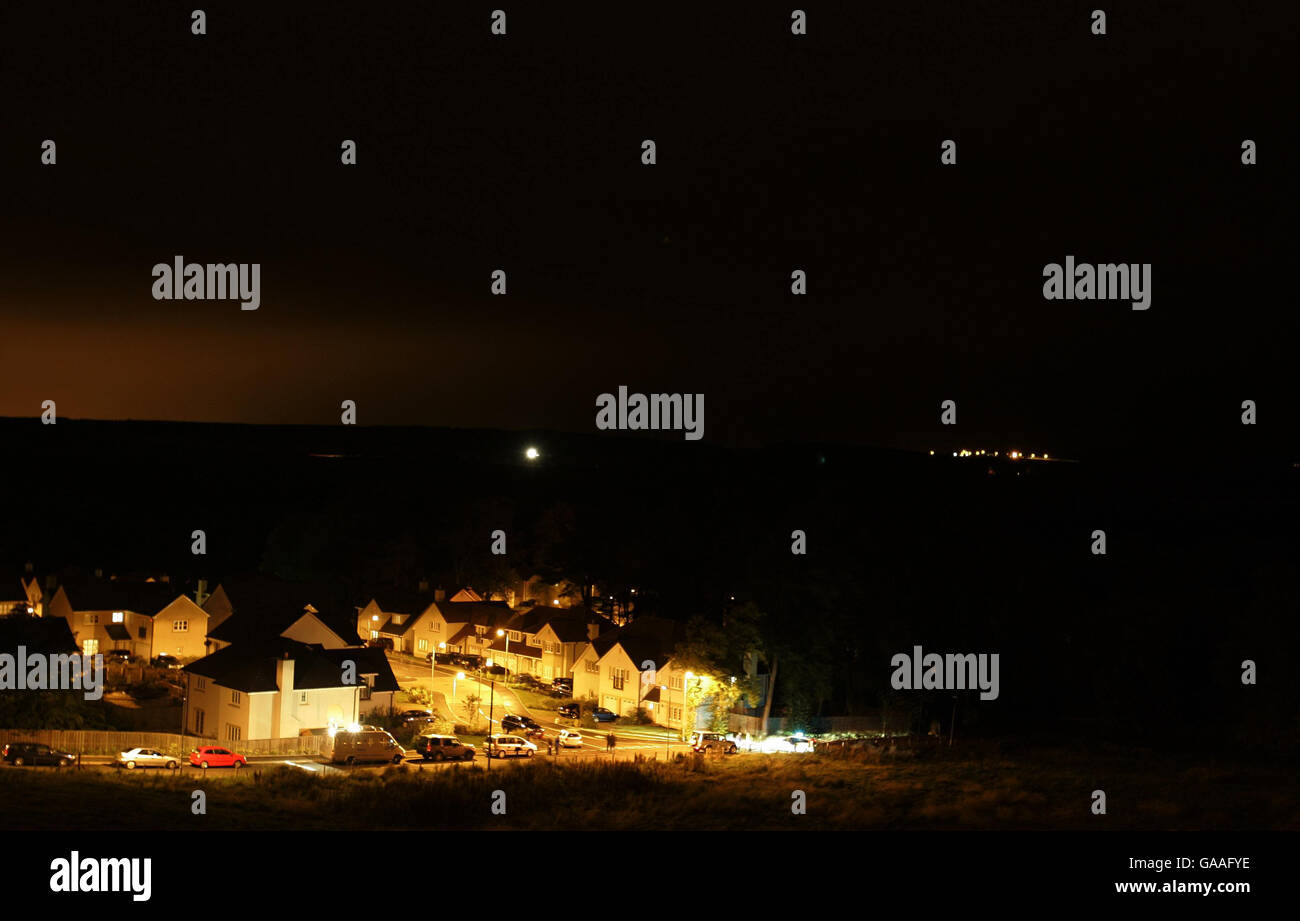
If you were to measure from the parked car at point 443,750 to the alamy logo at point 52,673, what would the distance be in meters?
8.71

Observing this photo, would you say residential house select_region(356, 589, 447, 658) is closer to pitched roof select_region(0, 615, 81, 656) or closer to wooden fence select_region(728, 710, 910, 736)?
pitched roof select_region(0, 615, 81, 656)

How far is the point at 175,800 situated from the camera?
17.2 metres

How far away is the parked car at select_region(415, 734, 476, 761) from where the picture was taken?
25.5 m

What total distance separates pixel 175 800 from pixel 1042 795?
15.2 meters

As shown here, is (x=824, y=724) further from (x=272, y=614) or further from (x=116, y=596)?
(x=116, y=596)

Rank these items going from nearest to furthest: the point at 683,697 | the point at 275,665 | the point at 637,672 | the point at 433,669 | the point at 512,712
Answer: the point at 275,665 < the point at 512,712 < the point at 683,697 < the point at 637,672 < the point at 433,669

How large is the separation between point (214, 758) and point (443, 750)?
482 centimetres

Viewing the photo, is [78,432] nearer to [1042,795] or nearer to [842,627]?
[842,627]

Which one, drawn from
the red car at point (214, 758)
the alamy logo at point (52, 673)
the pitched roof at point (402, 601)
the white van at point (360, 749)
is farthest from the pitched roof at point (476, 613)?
the red car at point (214, 758)

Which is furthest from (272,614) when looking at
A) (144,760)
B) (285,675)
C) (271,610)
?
(144,760)

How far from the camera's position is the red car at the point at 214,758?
23.3 m

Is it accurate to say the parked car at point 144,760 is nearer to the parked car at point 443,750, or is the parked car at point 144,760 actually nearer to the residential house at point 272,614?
the parked car at point 443,750

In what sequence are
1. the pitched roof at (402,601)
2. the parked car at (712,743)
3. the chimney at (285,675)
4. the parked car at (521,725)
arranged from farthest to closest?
the pitched roof at (402,601)
the parked car at (521,725)
the parked car at (712,743)
the chimney at (285,675)

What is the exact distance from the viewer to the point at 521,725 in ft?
104
